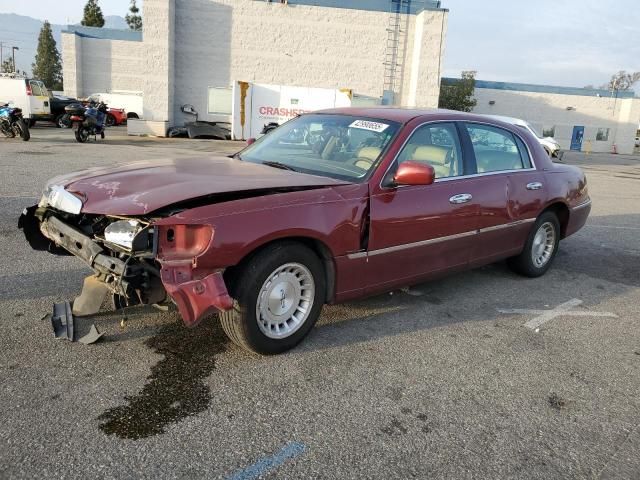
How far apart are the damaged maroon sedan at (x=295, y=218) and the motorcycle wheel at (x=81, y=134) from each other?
52.2ft

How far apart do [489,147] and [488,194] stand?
0.49 meters

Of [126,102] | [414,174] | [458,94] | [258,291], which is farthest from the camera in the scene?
[458,94]

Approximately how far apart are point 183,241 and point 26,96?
78.2 ft

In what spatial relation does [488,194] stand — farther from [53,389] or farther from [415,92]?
[415,92]

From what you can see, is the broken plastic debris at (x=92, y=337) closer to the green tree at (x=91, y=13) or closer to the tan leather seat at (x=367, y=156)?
the tan leather seat at (x=367, y=156)

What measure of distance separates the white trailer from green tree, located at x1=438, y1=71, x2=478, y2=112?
15154mm

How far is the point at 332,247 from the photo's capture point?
144 inches

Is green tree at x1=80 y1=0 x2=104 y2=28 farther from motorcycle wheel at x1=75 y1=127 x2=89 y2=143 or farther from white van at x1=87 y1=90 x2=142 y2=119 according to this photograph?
motorcycle wheel at x1=75 y1=127 x2=89 y2=143

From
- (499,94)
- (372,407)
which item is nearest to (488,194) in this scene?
(372,407)

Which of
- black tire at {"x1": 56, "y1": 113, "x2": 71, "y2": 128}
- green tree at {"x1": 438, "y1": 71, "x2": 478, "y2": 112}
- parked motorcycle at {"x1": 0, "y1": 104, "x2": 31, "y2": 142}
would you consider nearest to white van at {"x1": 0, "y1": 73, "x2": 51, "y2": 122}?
black tire at {"x1": 56, "y1": 113, "x2": 71, "y2": 128}

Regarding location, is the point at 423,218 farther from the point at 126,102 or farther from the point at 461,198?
the point at 126,102

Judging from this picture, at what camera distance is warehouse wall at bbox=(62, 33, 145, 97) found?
43188mm

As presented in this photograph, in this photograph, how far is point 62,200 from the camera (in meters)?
3.54

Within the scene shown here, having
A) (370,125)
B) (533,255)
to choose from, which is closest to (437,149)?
(370,125)
